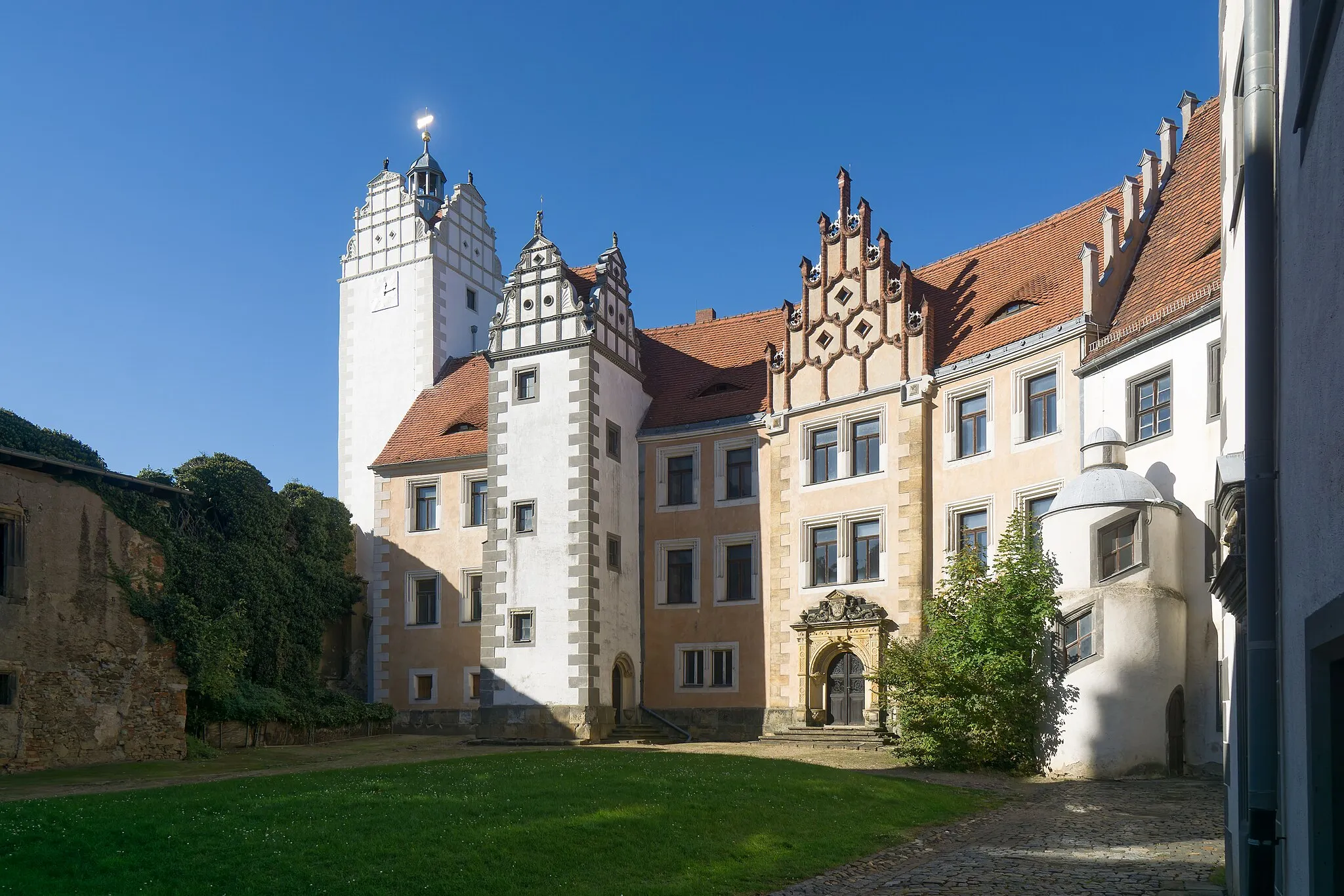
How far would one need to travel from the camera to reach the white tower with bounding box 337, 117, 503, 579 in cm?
4431

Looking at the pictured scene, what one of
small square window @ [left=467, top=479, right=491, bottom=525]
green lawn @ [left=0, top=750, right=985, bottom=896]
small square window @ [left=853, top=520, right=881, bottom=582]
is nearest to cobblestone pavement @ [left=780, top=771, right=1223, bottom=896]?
green lawn @ [left=0, top=750, right=985, bottom=896]

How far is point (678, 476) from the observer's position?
36781 millimetres

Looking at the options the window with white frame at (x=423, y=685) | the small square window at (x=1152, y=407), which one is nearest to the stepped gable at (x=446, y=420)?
the window with white frame at (x=423, y=685)

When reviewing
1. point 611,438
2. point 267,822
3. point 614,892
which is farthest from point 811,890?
point 611,438

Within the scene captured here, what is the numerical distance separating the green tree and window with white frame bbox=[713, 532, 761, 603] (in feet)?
30.8

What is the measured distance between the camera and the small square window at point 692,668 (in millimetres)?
35094

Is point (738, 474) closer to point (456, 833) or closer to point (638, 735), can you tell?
point (638, 735)

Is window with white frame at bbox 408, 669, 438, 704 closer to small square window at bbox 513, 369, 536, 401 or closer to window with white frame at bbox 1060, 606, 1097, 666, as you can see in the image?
small square window at bbox 513, 369, 536, 401

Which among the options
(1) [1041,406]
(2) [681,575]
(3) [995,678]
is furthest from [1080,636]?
(2) [681,575]

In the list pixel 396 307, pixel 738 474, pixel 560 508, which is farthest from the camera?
pixel 396 307

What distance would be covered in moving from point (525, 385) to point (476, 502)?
5.16 metres

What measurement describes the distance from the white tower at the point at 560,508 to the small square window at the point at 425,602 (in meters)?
4.66

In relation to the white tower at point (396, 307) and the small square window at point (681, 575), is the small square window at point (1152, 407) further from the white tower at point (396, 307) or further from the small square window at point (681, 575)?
the white tower at point (396, 307)

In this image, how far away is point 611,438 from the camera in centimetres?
3603
